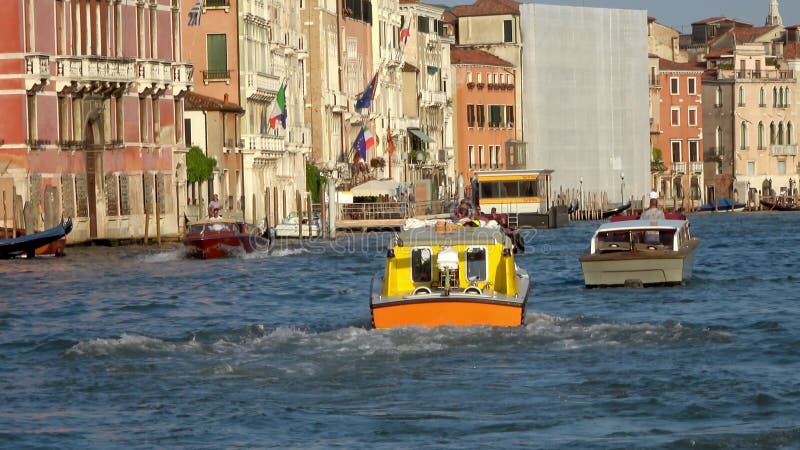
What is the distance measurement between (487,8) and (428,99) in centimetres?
994

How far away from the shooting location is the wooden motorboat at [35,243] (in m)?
37.4

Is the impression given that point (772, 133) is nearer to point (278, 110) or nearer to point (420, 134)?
point (420, 134)

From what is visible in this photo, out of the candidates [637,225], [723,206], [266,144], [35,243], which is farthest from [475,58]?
[637,225]

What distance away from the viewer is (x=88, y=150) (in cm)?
4497

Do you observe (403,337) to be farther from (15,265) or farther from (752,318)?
(15,265)

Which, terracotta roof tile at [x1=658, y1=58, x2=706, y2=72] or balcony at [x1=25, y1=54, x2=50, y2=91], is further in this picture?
terracotta roof tile at [x1=658, y1=58, x2=706, y2=72]

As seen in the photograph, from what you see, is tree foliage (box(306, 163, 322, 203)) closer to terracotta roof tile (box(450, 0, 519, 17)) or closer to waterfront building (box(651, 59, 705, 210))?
terracotta roof tile (box(450, 0, 519, 17))

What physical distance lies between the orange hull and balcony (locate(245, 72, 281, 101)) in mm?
36999

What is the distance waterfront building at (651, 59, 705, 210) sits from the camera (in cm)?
9662

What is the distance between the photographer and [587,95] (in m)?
85.4

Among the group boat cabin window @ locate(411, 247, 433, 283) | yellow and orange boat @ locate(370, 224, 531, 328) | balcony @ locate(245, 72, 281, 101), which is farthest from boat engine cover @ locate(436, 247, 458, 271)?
balcony @ locate(245, 72, 281, 101)

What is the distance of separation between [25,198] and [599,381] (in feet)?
86.6

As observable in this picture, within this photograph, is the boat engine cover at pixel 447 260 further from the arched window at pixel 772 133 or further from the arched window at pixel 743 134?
the arched window at pixel 772 133

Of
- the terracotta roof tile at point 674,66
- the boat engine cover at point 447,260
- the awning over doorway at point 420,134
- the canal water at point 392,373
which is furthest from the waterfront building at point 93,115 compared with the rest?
the terracotta roof tile at point 674,66
